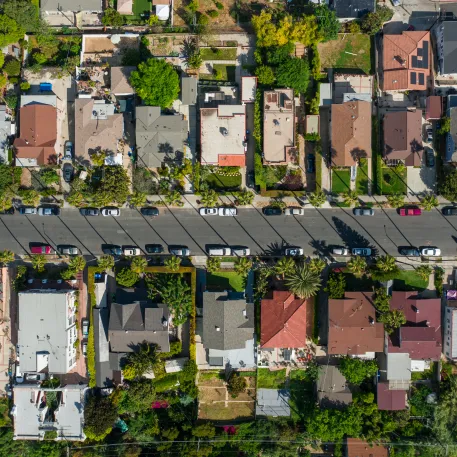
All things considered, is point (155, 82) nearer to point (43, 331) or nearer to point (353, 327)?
point (43, 331)

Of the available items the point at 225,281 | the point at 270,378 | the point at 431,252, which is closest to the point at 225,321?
the point at 225,281

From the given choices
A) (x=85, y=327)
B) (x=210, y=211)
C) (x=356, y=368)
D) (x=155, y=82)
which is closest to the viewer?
(x=155, y=82)

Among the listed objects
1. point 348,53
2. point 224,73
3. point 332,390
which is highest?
point 348,53

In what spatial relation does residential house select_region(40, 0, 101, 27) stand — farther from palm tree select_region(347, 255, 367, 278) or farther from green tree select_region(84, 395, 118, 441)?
green tree select_region(84, 395, 118, 441)

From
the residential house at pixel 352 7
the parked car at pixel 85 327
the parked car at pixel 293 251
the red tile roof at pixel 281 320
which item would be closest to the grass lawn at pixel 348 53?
the residential house at pixel 352 7

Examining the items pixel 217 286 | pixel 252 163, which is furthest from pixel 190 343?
pixel 252 163
